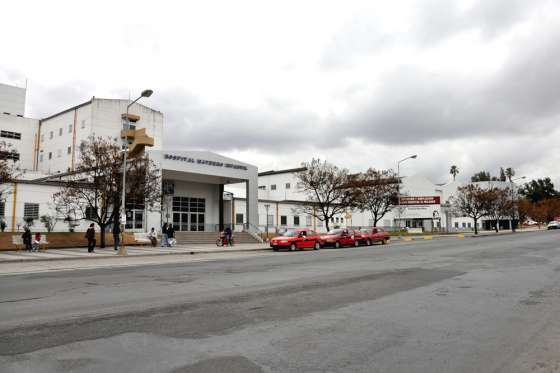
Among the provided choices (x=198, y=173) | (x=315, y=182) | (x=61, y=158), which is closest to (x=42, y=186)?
(x=198, y=173)

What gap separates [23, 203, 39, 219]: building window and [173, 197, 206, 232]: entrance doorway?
44.4ft

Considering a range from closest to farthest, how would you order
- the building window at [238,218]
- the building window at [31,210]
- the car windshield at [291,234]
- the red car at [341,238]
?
the car windshield at [291,234] → the building window at [31,210] → the red car at [341,238] → the building window at [238,218]

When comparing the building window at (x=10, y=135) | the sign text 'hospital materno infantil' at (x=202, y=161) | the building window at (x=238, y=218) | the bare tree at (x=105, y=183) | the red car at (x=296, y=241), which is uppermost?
the building window at (x=10, y=135)

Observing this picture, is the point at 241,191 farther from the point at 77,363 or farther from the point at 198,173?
the point at 77,363

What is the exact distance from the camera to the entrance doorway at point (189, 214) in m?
45.6

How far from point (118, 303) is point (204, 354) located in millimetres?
4137

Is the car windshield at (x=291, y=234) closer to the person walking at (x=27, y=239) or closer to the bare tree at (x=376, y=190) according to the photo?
the person walking at (x=27, y=239)

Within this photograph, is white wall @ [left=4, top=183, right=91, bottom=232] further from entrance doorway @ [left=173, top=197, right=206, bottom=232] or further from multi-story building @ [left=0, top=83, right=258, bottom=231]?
entrance doorway @ [left=173, top=197, right=206, bottom=232]

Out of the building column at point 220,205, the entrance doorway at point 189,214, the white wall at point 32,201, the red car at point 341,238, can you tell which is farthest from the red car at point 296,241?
the building column at point 220,205

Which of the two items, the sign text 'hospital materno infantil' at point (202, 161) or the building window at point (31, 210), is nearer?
the building window at point (31, 210)

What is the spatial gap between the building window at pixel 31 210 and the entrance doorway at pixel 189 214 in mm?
13523

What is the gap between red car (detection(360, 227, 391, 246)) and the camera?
38781 mm

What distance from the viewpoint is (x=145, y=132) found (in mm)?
64438

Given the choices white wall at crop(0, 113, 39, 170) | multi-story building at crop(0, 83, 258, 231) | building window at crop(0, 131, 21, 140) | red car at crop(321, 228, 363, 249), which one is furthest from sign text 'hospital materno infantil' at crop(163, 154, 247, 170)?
building window at crop(0, 131, 21, 140)
